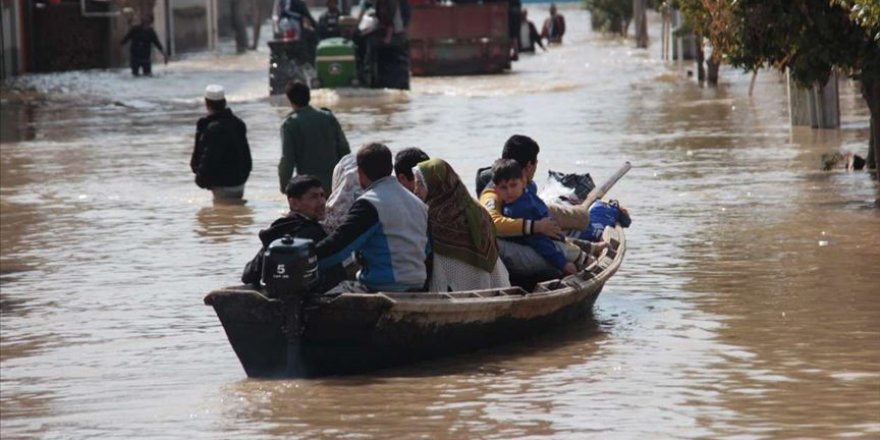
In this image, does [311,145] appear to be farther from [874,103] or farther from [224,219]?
[874,103]

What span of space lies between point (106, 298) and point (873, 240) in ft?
19.5

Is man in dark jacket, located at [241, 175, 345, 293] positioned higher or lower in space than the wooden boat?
higher

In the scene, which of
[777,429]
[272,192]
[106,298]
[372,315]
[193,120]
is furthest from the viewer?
[193,120]

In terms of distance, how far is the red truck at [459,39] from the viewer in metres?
41.8

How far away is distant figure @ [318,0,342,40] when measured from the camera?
1526 inches

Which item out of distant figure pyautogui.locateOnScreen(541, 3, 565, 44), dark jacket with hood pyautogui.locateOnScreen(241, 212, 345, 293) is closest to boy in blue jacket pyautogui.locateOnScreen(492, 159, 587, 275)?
dark jacket with hood pyautogui.locateOnScreen(241, 212, 345, 293)

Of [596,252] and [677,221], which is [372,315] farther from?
[677,221]

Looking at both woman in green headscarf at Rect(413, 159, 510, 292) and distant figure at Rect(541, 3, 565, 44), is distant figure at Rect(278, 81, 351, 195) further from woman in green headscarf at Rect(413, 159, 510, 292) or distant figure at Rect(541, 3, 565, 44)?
distant figure at Rect(541, 3, 565, 44)

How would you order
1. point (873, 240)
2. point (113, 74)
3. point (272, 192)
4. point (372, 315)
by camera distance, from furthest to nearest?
point (113, 74), point (272, 192), point (873, 240), point (372, 315)

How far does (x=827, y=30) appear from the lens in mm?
17109

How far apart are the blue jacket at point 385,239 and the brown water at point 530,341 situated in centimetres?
52

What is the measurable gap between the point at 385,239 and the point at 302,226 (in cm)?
46

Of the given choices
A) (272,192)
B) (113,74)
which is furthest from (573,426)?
(113,74)

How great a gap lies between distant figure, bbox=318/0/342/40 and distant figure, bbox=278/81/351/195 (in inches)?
851
